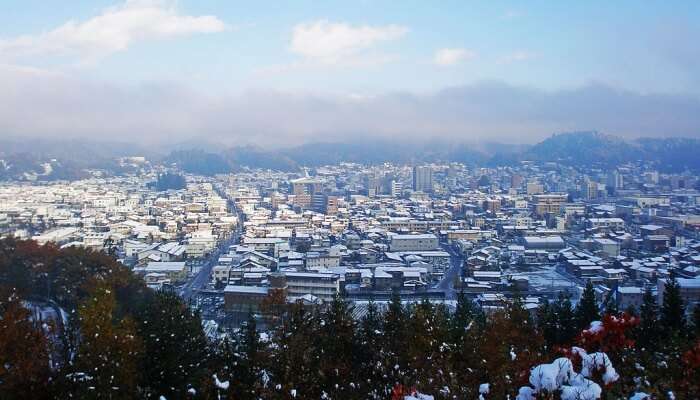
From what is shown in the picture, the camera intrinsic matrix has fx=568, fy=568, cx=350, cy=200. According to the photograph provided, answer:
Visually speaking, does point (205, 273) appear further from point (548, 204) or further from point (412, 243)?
point (548, 204)

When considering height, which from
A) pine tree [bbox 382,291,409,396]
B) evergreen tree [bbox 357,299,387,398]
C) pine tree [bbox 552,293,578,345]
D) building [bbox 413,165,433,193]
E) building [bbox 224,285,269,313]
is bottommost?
building [bbox 224,285,269,313]

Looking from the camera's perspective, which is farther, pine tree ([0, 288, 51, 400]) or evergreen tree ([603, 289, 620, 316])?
evergreen tree ([603, 289, 620, 316])

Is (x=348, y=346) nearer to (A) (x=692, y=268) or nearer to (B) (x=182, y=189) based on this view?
(A) (x=692, y=268)

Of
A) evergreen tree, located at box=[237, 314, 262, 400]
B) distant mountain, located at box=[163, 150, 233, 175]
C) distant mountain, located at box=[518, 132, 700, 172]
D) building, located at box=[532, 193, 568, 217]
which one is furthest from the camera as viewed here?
distant mountain, located at box=[163, 150, 233, 175]

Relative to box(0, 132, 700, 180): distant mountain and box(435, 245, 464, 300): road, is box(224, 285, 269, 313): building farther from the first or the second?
box(0, 132, 700, 180): distant mountain

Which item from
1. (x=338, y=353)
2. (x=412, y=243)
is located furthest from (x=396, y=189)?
(x=338, y=353)

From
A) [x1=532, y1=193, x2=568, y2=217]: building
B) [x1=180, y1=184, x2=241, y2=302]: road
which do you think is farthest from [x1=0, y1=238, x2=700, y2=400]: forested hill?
[x1=532, y1=193, x2=568, y2=217]: building
